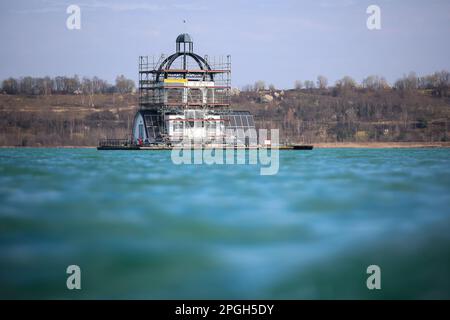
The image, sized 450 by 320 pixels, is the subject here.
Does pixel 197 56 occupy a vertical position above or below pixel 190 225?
above

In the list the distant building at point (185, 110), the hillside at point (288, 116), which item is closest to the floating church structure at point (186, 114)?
the distant building at point (185, 110)

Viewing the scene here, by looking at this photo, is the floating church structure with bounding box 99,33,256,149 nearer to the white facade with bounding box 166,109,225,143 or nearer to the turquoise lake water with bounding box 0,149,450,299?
the white facade with bounding box 166,109,225,143

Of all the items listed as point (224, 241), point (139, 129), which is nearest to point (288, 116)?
point (139, 129)

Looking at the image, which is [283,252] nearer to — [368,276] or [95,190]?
[368,276]

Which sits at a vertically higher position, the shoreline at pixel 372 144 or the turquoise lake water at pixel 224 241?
the turquoise lake water at pixel 224 241

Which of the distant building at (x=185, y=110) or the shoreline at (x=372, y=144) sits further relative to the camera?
the shoreline at (x=372, y=144)

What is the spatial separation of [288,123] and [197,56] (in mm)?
72072

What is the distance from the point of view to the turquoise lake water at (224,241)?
16875mm

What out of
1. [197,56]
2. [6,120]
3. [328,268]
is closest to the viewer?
[328,268]

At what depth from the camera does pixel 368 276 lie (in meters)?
17.6

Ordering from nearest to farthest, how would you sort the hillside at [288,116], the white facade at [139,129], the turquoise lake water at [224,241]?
the turquoise lake water at [224,241] → the white facade at [139,129] → the hillside at [288,116]

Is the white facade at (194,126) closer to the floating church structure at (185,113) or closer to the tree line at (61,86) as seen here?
the floating church structure at (185,113)
